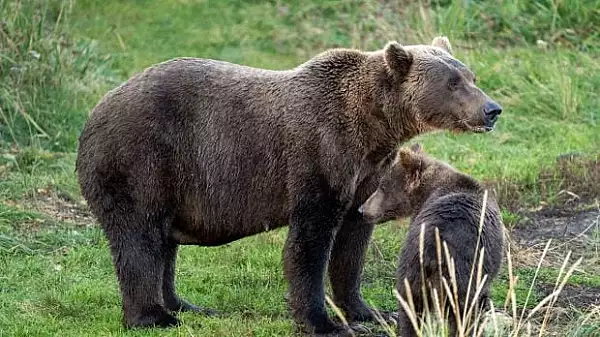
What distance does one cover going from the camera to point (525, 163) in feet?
37.7

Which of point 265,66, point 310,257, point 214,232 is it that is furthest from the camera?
point 265,66

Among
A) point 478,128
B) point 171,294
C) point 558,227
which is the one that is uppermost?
point 478,128

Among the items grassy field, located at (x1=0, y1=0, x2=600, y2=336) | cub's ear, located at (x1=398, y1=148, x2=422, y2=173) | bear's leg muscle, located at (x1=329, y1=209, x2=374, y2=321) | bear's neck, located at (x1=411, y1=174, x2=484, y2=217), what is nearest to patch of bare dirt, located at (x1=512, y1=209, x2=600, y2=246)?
grassy field, located at (x1=0, y1=0, x2=600, y2=336)

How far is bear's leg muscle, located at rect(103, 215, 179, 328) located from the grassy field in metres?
0.16

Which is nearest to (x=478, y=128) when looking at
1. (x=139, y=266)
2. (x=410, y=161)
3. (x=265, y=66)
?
(x=410, y=161)

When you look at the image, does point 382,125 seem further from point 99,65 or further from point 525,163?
point 99,65

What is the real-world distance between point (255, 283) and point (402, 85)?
204 cm

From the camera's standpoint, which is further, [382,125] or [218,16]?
[218,16]

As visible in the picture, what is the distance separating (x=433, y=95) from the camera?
7672 millimetres

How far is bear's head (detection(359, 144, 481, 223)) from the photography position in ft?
24.8

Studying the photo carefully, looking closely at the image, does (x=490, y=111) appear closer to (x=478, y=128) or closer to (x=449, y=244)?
(x=478, y=128)

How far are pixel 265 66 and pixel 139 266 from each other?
7.46m

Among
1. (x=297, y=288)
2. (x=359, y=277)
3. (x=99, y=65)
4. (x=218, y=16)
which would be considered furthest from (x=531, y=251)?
(x=218, y=16)

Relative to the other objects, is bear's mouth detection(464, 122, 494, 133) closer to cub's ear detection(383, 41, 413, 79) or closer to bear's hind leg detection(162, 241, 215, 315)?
cub's ear detection(383, 41, 413, 79)
